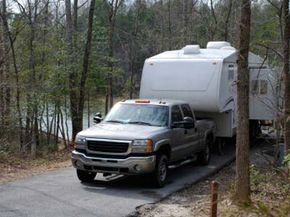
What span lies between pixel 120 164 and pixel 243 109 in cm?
299

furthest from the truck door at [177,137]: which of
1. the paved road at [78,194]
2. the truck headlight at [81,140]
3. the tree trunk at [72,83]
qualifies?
the tree trunk at [72,83]

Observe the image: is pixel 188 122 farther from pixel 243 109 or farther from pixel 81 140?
pixel 243 109

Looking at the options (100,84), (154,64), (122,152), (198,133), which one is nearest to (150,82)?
(154,64)

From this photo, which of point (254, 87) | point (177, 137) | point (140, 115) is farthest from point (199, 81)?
point (254, 87)

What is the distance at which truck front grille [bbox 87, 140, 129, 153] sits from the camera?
1052 cm

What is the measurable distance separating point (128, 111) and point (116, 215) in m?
4.07

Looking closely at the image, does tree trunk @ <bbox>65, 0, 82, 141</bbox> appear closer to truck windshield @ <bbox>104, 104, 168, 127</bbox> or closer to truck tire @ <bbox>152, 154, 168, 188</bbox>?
truck windshield @ <bbox>104, 104, 168, 127</bbox>

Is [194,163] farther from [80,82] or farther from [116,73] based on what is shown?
[116,73]

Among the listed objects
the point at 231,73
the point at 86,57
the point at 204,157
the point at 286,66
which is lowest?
the point at 204,157

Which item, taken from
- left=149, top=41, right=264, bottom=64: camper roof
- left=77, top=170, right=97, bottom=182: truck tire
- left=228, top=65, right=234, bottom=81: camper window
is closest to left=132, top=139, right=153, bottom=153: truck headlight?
left=77, top=170, right=97, bottom=182: truck tire

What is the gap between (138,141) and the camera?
1048 centimetres

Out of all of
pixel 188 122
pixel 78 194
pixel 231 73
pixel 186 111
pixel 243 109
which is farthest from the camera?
pixel 231 73

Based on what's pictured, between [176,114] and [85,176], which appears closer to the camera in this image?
[85,176]

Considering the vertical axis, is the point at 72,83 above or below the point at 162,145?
above
